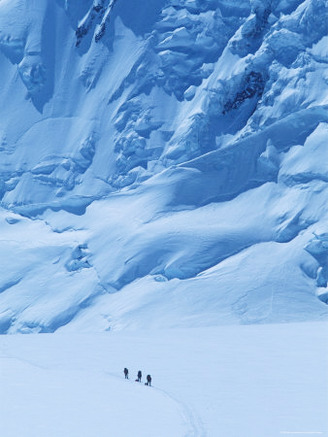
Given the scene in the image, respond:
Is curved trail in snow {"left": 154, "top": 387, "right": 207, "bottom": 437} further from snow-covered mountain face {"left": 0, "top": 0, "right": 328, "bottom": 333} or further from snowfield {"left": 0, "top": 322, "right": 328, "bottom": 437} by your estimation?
snow-covered mountain face {"left": 0, "top": 0, "right": 328, "bottom": 333}

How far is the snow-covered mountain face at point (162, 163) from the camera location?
70.6 metres

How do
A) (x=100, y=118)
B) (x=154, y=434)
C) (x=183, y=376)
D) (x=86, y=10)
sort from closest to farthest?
(x=154, y=434) → (x=183, y=376) → (x=100, y=118) → (x=86, y=10)

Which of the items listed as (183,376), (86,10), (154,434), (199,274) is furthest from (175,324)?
(86,10)

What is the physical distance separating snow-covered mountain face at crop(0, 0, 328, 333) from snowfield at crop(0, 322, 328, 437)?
19899 millimetres

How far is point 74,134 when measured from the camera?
9512 cm

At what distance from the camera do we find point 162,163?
285 feet

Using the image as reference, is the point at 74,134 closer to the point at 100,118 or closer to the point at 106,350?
the point at 100,118

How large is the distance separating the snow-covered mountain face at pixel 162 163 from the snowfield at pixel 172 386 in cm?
1990

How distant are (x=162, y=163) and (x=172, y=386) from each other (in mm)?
55255

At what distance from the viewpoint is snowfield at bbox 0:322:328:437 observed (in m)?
25.0

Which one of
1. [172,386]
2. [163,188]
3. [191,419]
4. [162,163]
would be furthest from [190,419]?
[162,163]

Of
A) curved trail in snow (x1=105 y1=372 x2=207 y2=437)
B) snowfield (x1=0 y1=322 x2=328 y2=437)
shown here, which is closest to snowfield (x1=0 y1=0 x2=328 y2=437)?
snowfield (x1=0 y1=322 x2=328 y2=437)

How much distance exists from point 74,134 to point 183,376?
63.1m

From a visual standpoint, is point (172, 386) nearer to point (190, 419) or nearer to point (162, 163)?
point (190, 419)
